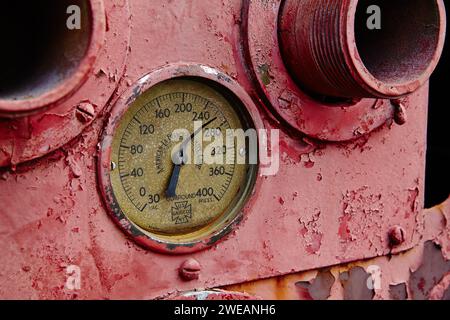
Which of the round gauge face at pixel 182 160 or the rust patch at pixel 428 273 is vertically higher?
the round gauge face at pixel 182 160

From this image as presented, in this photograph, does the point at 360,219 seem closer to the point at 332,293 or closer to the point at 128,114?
the point at 332,293

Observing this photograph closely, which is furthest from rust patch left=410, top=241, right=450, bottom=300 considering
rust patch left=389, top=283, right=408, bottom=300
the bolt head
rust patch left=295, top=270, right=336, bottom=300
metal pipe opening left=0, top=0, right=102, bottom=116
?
metal pipe opening left=0, top=0, right=102, bottom=116

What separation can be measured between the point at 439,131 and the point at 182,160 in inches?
59.0

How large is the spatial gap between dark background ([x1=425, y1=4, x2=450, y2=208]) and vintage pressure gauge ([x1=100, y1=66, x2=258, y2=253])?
1.29 meters

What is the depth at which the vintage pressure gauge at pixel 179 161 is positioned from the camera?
4.58ft

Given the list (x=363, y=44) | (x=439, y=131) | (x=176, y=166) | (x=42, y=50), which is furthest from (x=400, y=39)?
(x=439, y=131)

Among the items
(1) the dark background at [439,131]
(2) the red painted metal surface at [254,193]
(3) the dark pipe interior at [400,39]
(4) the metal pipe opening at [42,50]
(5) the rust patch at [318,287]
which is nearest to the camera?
(4) the metal pipe opening at [42,50]

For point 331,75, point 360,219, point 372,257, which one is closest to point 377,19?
point 331,75

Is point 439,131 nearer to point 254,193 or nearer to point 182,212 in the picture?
point 254,193

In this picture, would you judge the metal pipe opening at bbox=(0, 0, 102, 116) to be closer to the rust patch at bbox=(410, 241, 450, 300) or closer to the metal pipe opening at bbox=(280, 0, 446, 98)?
the metal pipe opening at bbox=(280, 0, 446, 98)

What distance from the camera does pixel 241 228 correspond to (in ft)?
5.04

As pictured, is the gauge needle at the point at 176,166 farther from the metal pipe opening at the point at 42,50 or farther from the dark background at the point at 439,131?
the dark background at the point at 439,131

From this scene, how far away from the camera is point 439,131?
2.66m

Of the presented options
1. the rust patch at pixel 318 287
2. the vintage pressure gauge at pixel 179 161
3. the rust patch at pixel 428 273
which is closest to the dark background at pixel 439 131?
the rust patch at pixel 428 273
